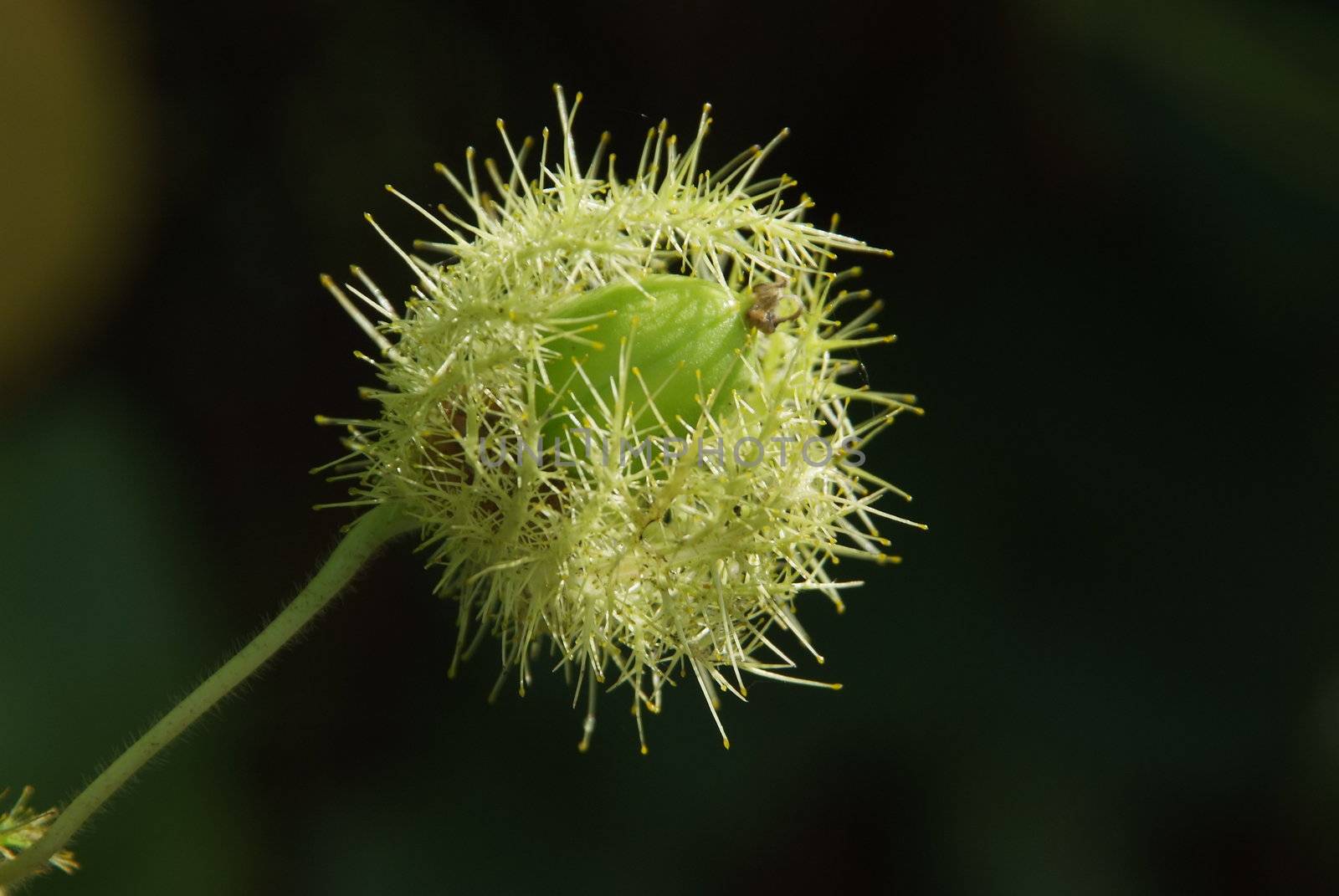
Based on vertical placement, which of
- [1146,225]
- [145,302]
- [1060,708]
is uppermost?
[1146,225]

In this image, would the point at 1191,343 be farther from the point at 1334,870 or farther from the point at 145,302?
the point at 145,302

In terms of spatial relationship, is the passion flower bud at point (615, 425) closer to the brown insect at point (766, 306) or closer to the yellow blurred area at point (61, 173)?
the brown insect at point (766, 306)

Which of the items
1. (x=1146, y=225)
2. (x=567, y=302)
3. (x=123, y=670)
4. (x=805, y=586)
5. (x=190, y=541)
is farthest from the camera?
(x=1146, y=225)

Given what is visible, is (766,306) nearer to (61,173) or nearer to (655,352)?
(655,352)

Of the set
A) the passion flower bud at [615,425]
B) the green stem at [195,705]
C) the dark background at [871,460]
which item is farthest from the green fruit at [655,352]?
the dark background at [871,460]

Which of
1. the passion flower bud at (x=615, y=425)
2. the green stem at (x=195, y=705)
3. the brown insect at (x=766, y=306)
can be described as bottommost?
the green stem at (x=195, y=705)

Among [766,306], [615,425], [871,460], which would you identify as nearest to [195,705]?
[615,425]

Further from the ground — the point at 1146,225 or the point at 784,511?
the point at 1146,225

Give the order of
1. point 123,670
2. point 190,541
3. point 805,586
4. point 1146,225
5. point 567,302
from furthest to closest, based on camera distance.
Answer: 1. point 1146,225
2. point 190,541
3. point 123,670
4. point 805,586
5. point 567,302

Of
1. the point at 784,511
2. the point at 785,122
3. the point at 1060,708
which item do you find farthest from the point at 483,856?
the point at 785,122
